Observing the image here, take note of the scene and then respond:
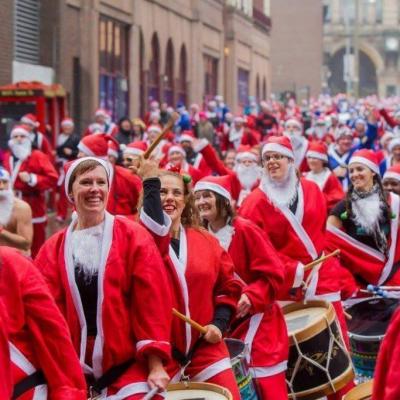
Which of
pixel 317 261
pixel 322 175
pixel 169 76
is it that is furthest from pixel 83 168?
pixel 169 76

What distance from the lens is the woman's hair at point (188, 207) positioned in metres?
6.86

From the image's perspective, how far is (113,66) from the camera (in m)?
34.6

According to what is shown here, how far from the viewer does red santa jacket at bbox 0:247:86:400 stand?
4949 millimetres

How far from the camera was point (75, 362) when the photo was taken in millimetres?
5082

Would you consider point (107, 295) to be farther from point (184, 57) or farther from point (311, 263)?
point (184, 57)

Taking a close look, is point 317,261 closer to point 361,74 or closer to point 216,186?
point 216,186

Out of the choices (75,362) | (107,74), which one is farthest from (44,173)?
(107,74)

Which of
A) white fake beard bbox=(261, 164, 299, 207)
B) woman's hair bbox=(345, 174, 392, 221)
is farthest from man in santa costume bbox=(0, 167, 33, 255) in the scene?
woman's hair bbox=(345, 174, 392, 221)

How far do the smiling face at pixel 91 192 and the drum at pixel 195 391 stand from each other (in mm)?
930

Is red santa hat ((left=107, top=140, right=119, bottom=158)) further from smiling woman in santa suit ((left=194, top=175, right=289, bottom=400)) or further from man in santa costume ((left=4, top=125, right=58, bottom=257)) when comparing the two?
smiling woman in santa suit ((left=194, top=175, right=289, bottom=400))

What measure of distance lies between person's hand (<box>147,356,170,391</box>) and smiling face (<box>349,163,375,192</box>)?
4.28 metres

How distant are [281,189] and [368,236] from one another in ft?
3.26

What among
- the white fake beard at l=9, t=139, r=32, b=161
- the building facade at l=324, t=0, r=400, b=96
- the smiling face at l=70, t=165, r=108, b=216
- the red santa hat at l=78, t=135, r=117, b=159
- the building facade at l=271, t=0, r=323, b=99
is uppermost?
the building facade at l=324, t=0, r=400, b=96

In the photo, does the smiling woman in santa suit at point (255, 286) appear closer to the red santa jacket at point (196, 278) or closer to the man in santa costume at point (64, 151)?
the red santa jacket at point (196, 278)
